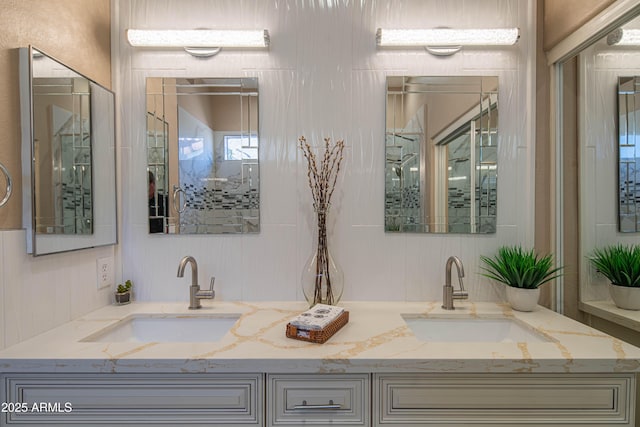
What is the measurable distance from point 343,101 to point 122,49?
0.99 metres

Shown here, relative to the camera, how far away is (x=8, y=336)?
3.11 feet

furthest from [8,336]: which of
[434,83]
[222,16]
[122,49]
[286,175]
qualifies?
[434,83]

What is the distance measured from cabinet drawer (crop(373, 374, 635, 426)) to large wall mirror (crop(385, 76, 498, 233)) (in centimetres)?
63

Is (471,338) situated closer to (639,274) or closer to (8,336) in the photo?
(639,274)

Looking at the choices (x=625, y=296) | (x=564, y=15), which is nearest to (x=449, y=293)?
(x=625, y=296)

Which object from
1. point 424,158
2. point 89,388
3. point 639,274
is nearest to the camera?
point 89,388

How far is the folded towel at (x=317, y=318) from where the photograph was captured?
0.98 m

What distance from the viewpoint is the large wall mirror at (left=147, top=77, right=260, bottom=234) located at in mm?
1385

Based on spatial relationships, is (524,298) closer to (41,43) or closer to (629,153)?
(629,153)

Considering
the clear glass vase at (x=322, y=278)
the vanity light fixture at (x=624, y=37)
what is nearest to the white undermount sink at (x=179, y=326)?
the clear glass vase at (x=322, y=278)

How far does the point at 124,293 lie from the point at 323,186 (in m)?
0.96

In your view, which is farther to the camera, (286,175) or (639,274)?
(286,175)

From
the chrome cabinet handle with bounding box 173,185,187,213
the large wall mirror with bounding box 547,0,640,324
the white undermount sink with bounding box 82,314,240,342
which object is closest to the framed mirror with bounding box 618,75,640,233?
the large wall mirror with bounding box 547,0,640,324

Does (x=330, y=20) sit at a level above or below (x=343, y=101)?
above
